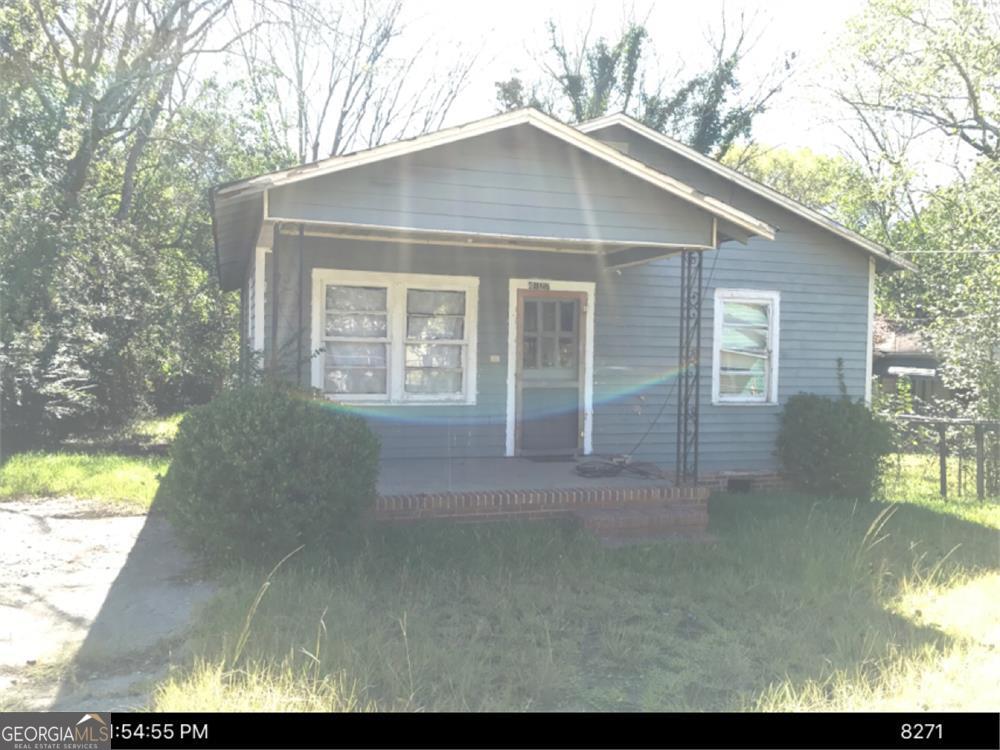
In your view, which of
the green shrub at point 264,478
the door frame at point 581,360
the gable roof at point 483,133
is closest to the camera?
the green shrub at point 264,478

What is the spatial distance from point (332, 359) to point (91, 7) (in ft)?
41.8

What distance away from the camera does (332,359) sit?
29.6 ft

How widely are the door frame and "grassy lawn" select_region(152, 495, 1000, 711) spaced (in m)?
2.67

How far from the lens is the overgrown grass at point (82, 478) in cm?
922

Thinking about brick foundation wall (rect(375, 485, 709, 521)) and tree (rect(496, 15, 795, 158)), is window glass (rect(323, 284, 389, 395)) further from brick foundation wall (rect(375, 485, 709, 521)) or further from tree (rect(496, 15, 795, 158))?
tree (rect(496, 15, 795, 158))

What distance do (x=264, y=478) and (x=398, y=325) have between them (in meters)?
3.64

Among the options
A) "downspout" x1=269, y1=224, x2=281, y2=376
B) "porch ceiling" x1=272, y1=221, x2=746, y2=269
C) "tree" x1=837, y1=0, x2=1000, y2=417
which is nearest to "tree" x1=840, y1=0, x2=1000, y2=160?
"tree" x1=837, y1=0, x2=1000, y2=417

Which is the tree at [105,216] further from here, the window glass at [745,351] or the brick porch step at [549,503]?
the window glass at [745,351]

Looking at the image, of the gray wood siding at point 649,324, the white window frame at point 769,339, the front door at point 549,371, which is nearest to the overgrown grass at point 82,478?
the gray wood siding at point 649,324

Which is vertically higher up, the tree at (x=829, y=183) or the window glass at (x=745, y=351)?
the tree at (x=829, y=183)

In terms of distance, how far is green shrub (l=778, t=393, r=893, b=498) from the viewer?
9.91 meters

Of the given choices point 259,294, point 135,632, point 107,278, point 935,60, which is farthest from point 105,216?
point 935,60

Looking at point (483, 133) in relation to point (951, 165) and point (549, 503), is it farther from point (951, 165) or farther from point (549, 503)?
point (951, 165)

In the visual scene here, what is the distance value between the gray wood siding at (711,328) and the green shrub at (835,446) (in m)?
0.44
